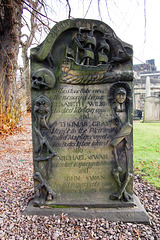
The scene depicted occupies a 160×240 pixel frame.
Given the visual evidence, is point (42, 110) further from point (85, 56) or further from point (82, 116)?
point (85, 56)

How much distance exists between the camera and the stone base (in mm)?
2258

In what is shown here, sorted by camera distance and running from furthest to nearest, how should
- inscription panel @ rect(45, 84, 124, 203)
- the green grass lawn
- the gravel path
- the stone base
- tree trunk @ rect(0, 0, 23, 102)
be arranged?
tree trunk @ rect(0, 0, 23, 102) < the green grass lawn < inscription panel @ rect(45, 84, 124, 203) < the stone base < the gravel path

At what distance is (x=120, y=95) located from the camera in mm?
2318

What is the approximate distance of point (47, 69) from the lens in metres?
2.35

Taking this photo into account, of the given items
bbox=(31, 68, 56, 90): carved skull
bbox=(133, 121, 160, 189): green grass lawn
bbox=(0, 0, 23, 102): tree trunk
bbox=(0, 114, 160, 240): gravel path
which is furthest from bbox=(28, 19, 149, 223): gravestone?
bbox=(0, 0, 23, 102): tree trunk

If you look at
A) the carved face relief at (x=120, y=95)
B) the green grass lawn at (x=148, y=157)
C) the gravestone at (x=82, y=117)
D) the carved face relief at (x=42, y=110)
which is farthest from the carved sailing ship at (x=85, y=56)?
the green grass lawn at (x=148, y=157)

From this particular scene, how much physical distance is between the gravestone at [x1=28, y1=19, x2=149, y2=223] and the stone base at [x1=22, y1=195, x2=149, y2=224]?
2.5 inches

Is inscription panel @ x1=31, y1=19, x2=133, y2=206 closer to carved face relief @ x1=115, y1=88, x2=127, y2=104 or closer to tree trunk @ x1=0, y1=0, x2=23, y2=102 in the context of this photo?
carved face relief @ x1=115, y1=88, x2=127, y2=104

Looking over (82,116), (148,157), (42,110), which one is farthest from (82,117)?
(148,157)

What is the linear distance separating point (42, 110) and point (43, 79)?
0.39 m

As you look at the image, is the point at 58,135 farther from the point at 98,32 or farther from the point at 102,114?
the point at 98,32

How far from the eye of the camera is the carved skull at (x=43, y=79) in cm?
230

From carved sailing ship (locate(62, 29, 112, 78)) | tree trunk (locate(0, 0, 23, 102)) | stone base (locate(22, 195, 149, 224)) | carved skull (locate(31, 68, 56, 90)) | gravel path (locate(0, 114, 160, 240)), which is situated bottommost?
gravel path (locate(0, 114, 160, 240))

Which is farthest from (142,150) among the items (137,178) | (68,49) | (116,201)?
(68,49)
